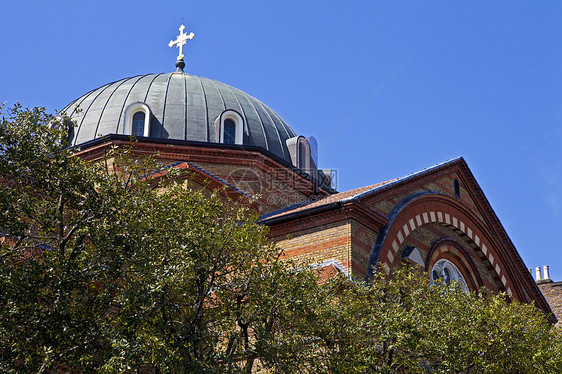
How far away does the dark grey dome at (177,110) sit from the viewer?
24688mm

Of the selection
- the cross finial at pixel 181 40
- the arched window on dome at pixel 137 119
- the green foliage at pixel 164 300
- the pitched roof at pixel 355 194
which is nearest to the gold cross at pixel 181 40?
the cross finial at pixel 181 40

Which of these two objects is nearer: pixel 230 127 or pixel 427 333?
pixel 427 333

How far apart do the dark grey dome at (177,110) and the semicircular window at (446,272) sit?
7.88 meters

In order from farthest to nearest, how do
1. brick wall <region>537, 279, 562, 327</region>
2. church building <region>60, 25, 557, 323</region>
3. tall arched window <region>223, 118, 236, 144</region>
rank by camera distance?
brick wall <region>537, 279, 562, 327</region> < tall arched window <region>223, 118, 236, 144</region> < church building <region>60, 25, 557, 323</region>

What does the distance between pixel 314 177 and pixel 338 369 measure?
15.2 meters

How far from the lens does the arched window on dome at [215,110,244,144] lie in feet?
81.6

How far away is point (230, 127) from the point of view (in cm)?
2552

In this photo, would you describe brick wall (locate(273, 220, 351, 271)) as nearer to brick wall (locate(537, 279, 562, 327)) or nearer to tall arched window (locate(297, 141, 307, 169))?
tall arched window (locate(297, 141, 307, 169))

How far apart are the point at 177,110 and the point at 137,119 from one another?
140cm

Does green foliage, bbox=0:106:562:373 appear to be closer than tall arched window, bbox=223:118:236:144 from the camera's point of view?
Yes

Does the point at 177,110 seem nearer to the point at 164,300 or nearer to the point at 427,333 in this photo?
the point at 427,333

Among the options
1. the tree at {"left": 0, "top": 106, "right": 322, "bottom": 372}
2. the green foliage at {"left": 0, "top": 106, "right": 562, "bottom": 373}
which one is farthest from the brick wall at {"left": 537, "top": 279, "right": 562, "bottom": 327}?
the tree at {"left": 0, "top": 106, "right": 322, "bottom": 372}

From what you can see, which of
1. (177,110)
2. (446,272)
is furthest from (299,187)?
(446,272)

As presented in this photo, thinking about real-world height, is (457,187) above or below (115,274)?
above
